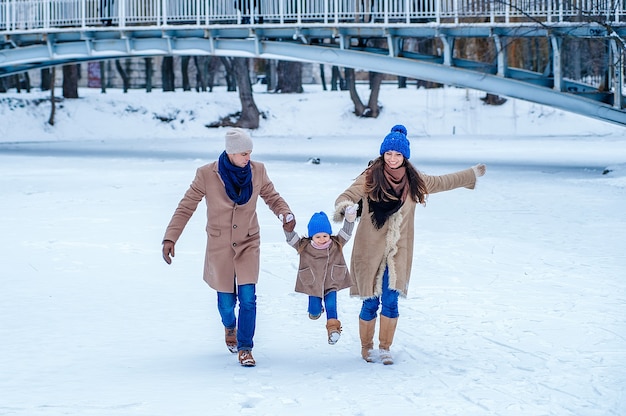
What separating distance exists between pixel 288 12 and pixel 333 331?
82.8 feet

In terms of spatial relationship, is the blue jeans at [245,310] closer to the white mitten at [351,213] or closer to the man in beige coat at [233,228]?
the man in beige coat at [233,228]

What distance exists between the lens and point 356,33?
28094 mm

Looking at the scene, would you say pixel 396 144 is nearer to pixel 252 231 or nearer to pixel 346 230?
pixel 346 230

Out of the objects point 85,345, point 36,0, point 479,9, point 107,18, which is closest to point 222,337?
point 85,345

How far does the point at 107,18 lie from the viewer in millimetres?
30625

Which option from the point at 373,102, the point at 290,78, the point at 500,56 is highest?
the point at 290,78

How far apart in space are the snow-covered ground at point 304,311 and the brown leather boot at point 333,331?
193 millimetres

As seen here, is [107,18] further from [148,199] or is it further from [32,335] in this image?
[32,335]

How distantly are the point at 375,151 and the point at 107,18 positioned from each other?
8593 mm

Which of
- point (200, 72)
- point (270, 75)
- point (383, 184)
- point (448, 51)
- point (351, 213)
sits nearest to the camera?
point (351, 213)

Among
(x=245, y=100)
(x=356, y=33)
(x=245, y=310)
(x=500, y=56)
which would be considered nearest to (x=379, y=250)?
(x=245, y=310)

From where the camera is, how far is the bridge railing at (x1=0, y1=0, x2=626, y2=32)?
25797 mm

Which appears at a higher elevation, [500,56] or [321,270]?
[500,56]

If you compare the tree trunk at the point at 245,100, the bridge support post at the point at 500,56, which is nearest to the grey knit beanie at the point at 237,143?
the bridge support post at the point at 500,56
